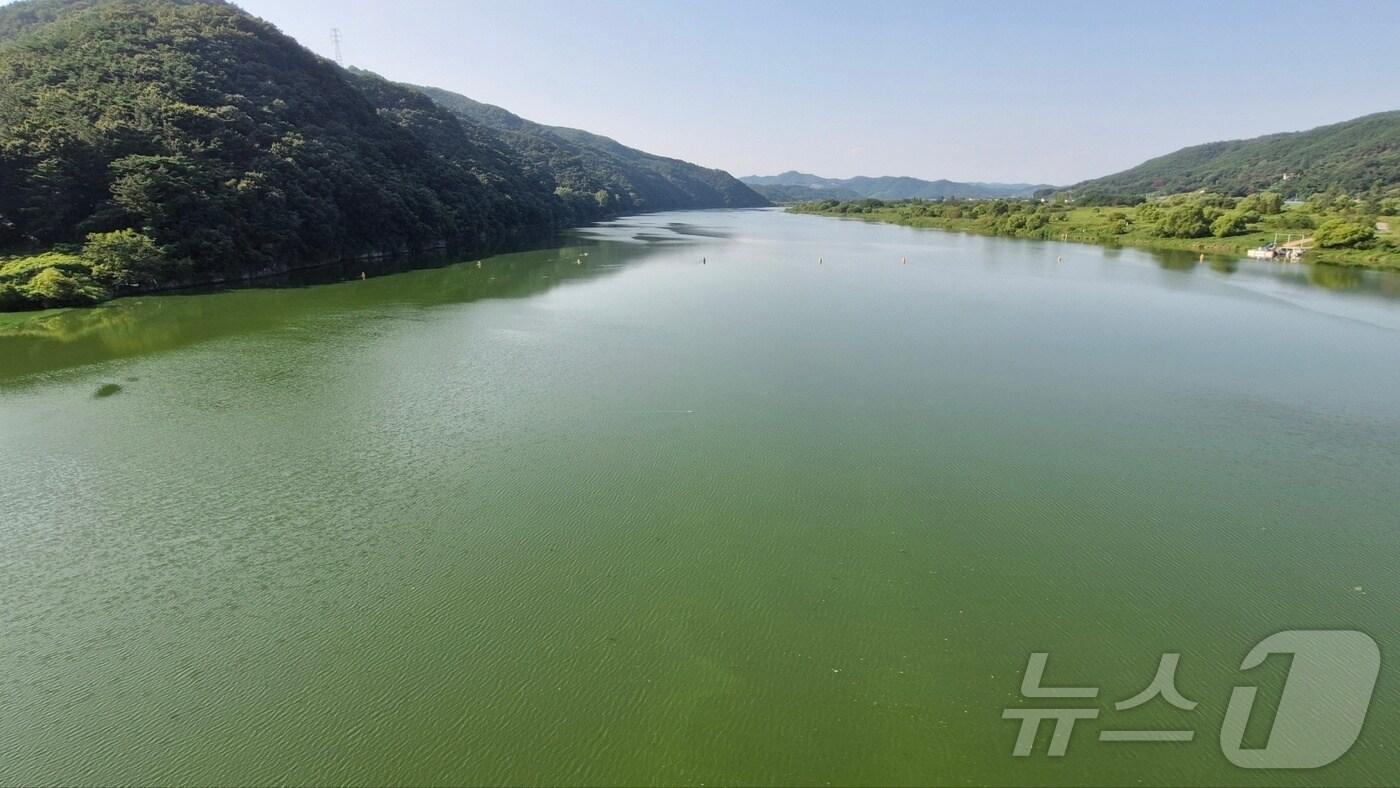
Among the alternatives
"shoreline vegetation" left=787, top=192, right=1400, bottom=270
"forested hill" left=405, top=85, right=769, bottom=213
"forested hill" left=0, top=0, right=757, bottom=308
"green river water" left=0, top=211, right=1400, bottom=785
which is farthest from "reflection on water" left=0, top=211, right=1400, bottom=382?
"forested hill" left=405, top=85, right=769, bottom=213

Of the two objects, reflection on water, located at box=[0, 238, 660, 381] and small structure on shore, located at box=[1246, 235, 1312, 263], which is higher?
small structure on shore, located at box=[1246, 235, 1312, 263]

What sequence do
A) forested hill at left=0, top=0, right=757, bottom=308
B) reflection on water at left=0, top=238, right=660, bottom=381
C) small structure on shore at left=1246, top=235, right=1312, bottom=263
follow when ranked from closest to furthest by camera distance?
reflection on water at left=0, top=238, right=660, bottom=381 → forested hill at left=0, top=0, right=757, bottom=308 → small structure on shore at left=1246, top=235, right=1312, bottom=263

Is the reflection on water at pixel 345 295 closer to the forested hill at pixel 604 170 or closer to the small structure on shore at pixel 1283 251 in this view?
the small structure on shore at pixel 1283 251

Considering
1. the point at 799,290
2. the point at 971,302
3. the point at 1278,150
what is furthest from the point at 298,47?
the point at 1278,150

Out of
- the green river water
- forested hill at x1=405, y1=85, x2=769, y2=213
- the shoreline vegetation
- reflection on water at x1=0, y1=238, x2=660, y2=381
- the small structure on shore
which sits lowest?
the green river water

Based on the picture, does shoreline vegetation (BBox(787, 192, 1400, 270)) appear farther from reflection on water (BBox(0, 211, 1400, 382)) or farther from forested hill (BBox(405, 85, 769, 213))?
forested hill (BBox(405, 85, 769, 213))

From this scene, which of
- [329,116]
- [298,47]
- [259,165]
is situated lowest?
[259,165]

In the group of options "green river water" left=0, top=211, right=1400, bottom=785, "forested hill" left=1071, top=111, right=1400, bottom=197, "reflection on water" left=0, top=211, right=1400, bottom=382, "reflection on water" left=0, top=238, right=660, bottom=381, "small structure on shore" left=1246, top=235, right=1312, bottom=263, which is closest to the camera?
"green river water" left=0, top=211, right=1400, bottom=785

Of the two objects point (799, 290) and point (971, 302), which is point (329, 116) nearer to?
point (799, 290)
